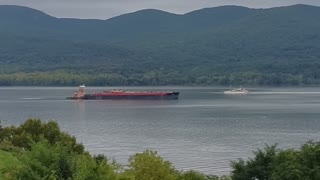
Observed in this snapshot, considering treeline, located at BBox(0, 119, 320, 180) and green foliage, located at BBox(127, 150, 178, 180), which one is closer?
treeline, located at BBox(0, 119, 320, 180)

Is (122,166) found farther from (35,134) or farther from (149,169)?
(35,134)

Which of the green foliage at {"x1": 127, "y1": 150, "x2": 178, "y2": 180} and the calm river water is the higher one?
the green foliage at {"x1": 127, "y1": 150, "x2": 178, "y2": 180}

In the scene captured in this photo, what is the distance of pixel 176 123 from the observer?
344 ft

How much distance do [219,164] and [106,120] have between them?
57.8 m

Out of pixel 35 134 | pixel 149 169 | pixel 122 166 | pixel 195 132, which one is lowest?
pixel 195 132

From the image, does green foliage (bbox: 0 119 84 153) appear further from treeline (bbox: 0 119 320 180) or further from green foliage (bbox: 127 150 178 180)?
green foliage (bbox: 127 150 178 180)

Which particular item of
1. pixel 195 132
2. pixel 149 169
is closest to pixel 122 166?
pixel 149 169

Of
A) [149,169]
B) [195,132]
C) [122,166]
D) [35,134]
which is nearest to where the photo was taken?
[122,166]

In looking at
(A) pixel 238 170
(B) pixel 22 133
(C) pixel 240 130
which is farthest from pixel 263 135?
(A) pixel 238 170

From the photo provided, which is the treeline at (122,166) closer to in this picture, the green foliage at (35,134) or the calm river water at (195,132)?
the green foliage at (35,134)

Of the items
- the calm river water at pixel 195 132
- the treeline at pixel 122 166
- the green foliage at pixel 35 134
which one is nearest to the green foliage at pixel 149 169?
the treeline at pixel 122 166

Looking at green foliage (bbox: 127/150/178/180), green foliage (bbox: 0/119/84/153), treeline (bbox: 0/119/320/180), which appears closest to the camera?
treeline (bbox: 0/119/320/180)

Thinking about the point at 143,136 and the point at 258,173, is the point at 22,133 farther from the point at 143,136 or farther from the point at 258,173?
the point at 143,136

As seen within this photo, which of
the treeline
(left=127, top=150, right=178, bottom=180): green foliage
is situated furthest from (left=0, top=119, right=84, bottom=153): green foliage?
(left=127, top=150, right=178, bottom=180): green foliage
